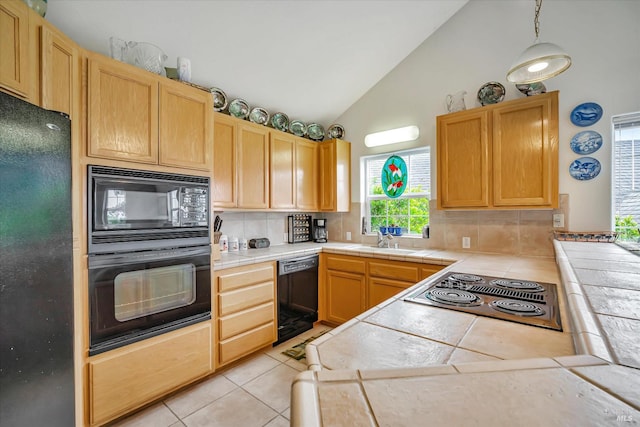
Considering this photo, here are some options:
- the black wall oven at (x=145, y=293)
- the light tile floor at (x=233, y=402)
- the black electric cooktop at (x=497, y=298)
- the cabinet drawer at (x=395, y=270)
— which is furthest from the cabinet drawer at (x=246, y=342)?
the black electric cooktop at (x=497, y=298)

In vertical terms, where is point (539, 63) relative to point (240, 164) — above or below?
above

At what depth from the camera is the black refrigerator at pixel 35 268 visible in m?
1.02

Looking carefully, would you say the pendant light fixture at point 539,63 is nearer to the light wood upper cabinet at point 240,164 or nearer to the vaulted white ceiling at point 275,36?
the vaulted white ceiling at point 275,36

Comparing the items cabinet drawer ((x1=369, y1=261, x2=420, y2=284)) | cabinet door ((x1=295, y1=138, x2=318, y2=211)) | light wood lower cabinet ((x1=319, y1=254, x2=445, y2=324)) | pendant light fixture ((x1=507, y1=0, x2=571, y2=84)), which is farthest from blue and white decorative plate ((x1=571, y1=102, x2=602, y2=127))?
cabinet door ((x1=295, y1=138, x2=318, y2=211))

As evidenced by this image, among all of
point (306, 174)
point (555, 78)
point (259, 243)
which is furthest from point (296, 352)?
point (555, 78)

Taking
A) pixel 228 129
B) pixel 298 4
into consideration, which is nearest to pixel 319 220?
pixel 228 129

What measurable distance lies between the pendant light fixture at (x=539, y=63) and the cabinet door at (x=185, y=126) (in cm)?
214

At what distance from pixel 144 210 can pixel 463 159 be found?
263cm

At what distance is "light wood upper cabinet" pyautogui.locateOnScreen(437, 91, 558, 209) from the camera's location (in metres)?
2.14

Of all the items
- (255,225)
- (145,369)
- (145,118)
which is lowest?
(145,369)

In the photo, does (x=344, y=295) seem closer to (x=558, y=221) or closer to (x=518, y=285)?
(x=518, y=285)

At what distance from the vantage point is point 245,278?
2.38 meters

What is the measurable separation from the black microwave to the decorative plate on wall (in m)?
2.15

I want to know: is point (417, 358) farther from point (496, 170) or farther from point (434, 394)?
point (496, 170)
